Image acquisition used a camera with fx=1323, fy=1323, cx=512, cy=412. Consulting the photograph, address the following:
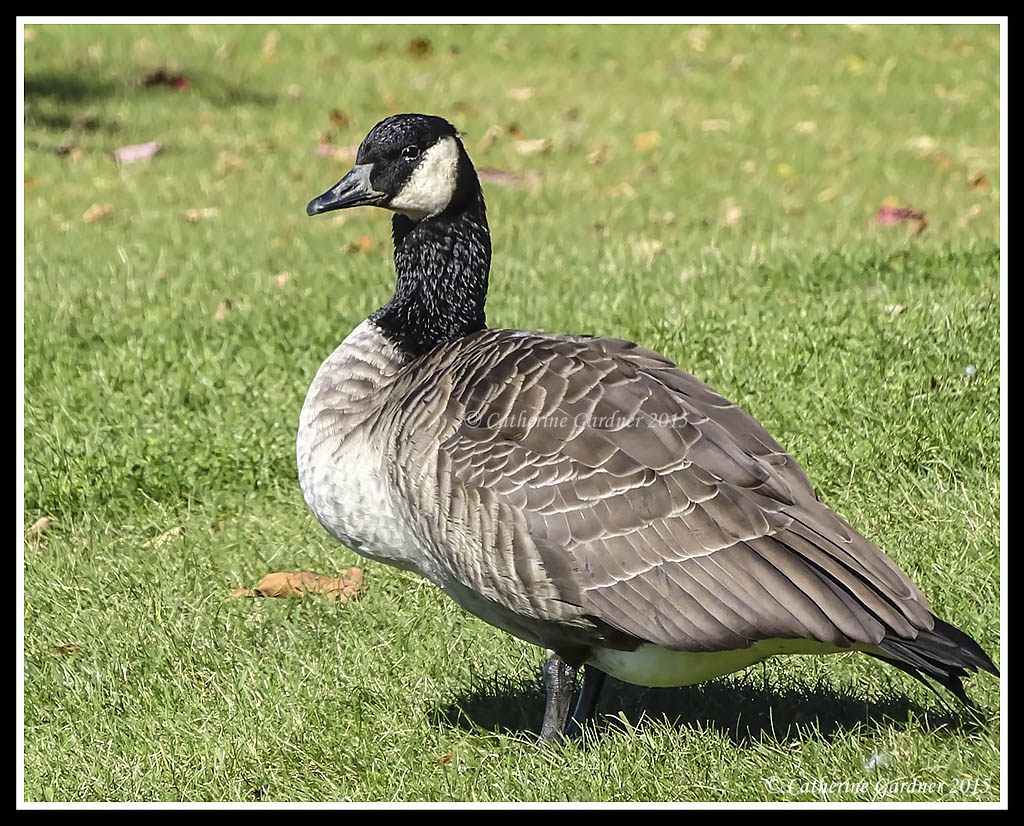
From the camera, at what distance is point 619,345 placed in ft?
14.1

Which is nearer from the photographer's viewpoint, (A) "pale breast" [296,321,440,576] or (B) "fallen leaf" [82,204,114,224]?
(A) "pale breast" [296,321,440,576]

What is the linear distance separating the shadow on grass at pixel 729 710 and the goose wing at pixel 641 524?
2.03ft

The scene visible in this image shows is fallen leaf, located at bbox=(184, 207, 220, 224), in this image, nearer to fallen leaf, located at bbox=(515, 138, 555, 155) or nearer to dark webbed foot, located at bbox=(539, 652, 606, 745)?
fallen leaf, located at bbox=(515, 138, 555, 155)

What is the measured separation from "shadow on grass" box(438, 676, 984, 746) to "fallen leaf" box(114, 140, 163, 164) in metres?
7.24

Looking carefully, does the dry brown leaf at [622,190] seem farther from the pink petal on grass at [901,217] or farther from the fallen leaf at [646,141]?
the pink petal on grass at [901,217]

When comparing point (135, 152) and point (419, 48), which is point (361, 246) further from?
point (419, 48)

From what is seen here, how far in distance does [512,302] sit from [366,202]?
2.92 m

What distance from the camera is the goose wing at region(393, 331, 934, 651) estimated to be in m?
3.60

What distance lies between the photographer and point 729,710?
439cm

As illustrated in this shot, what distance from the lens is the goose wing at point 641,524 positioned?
3.60m

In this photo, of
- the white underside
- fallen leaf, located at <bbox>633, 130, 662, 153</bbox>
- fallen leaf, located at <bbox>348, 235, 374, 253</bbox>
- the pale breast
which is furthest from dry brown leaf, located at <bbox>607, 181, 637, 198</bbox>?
the white underside

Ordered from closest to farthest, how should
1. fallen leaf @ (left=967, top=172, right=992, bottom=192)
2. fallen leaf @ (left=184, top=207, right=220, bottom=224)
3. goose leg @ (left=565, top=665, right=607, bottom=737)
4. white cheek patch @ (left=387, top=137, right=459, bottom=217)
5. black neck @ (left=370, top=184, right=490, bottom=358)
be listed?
goose leg @ (left=565, top=665, right=607, bottom=737) < white cheek patch @ (left=387, top=137, right=459, bottom=217) < black neck @ (left=370, top=184, right=490, bottom=358) < fallen leaf @ (left=184, top=207, right=220, bottom=224) < fallen leaf @ (left=967, top=172, right=992, bottom=192)

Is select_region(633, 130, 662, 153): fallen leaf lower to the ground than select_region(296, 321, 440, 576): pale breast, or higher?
higher

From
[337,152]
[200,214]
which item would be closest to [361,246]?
[200,214]
